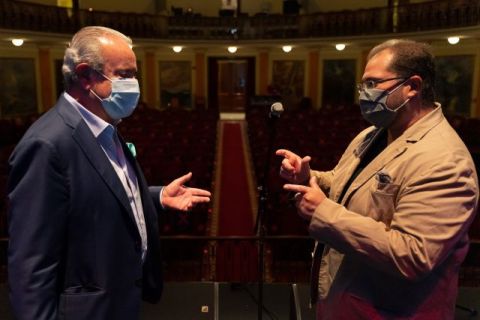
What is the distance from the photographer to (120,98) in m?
1.89

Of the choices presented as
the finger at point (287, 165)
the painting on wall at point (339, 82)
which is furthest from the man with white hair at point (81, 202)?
the painting on wall at point (339, 82)

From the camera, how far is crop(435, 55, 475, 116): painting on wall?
15.4 metres

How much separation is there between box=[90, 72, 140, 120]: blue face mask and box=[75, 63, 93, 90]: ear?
0.12ft

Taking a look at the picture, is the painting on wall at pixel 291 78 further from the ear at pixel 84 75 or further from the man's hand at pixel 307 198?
the ear at pixel 84 75

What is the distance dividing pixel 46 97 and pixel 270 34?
10.1 meters

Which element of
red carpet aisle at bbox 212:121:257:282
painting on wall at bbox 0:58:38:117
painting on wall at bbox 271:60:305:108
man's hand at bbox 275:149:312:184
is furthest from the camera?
painting on wall at bbox 271:60:305:108

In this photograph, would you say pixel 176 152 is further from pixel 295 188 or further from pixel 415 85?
pixel 415 85

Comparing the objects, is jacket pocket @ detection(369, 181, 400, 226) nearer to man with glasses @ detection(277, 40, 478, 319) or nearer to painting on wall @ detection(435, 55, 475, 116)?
man with glasses @ detection(277, 40, 478, 319)

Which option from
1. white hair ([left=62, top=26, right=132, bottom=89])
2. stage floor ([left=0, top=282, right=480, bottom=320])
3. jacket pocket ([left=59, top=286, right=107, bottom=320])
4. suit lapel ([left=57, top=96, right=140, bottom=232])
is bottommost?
stage floor ([left=0, top=282, right=480, bottom=320])

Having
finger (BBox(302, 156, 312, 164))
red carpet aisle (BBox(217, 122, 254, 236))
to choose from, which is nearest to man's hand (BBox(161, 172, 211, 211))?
finger (BBox(302, 156, 312, 164))

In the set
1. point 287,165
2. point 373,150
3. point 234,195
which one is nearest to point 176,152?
point 234,195

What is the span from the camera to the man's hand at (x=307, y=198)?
1.83 meters

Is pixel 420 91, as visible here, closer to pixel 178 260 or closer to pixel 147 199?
pixel 147 199

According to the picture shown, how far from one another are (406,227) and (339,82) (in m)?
19.4
